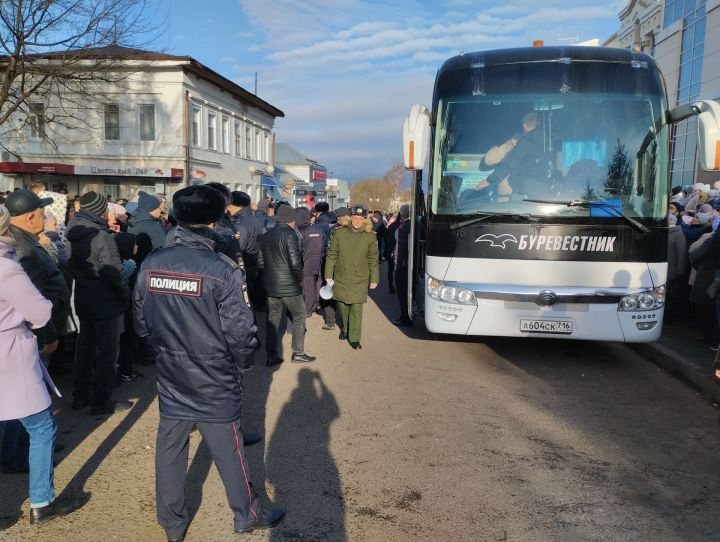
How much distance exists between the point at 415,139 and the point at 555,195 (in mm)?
1587

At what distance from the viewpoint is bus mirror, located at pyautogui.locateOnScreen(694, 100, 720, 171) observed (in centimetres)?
517

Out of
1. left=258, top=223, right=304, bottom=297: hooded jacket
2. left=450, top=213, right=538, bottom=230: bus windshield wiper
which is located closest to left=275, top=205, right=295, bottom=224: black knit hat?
left=258, top=223, right=304, bottom=297: hooded jacket

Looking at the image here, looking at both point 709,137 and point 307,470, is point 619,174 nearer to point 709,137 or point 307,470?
point 709,137

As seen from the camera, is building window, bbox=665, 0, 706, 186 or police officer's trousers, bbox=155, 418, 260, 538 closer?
police officer's trousers, bbox=155, 418, 260, 538

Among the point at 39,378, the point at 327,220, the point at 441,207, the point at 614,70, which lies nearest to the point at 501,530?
the point at 39,378

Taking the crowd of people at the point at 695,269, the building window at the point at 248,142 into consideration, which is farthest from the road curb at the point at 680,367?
the building window at the point at 248,142

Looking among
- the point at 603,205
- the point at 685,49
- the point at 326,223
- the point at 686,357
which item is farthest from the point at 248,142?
the point at 686,357

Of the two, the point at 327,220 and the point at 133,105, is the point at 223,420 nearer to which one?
the point at 327,220

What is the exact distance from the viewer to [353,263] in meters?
7.29

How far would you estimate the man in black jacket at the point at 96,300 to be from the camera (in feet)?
15.7

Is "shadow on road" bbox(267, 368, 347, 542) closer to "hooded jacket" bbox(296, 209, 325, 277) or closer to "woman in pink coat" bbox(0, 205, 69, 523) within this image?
"woman in pink coat" bbox(0, 205, 69, 523)

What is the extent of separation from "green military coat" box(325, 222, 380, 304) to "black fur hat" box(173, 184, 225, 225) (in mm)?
4347

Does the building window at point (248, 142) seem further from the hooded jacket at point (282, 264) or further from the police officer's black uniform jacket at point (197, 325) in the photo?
the police officer's black uniform jacket at point (197, 325)

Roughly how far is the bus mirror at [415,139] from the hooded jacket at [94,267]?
309cm
